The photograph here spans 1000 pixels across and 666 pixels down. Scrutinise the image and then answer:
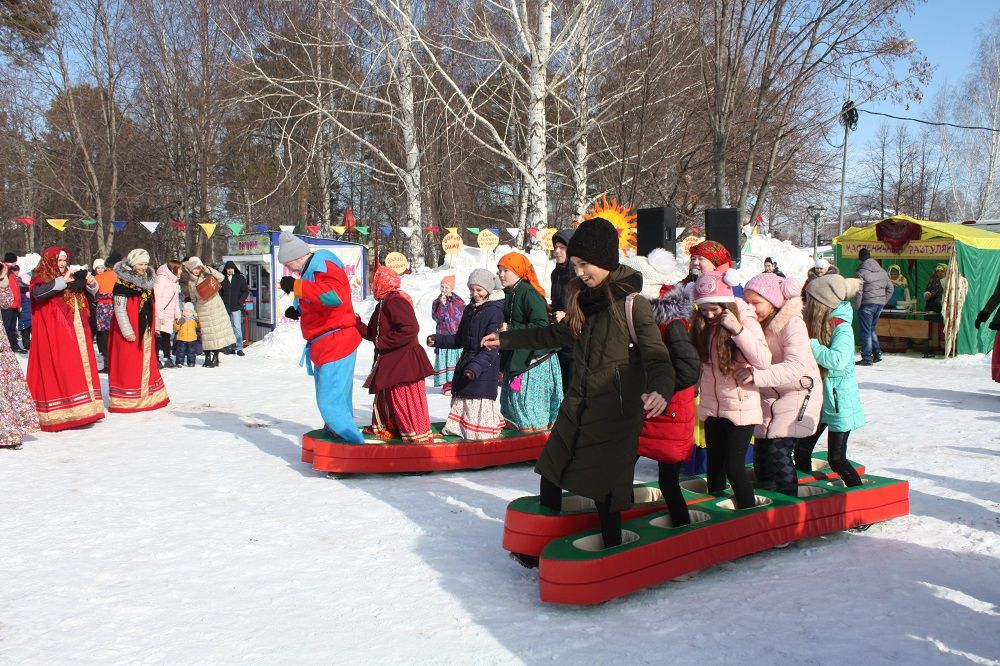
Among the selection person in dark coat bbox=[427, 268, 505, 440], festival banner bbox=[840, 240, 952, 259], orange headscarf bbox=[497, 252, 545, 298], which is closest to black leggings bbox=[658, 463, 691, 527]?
person in dark coat bbox=[427, 268, 505, 440]

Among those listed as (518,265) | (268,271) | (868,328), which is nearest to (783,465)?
(518,265)

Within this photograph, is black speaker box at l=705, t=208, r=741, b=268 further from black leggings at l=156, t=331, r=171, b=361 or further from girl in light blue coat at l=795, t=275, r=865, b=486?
black leggings at l=156, t=331, r=171, b=361

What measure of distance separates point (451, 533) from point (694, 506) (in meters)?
1.46

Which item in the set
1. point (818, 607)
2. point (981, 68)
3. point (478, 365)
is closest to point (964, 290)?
point (478, 365)

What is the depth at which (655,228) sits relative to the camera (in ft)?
31.8

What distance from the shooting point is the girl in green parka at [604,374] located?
3805 millimetres

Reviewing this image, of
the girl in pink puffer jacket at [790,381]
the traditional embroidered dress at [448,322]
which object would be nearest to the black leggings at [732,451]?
the girl in pink puffer jacket at [790,381]

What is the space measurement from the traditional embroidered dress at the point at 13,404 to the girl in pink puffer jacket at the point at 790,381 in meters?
6.25

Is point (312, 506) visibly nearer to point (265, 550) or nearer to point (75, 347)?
point (265, 550)

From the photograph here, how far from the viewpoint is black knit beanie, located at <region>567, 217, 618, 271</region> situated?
3828mm

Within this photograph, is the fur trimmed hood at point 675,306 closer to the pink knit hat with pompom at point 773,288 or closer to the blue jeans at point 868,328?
the pink knit hat with pompom at point 773,288

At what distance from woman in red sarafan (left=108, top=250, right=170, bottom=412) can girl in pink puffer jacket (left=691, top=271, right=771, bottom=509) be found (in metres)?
6.58

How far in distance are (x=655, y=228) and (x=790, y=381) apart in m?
5.40

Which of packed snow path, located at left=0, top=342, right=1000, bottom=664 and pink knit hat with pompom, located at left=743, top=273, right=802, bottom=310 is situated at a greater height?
pink knit hat with pompom, located at left=743, top=273, right=802, bottom=310
